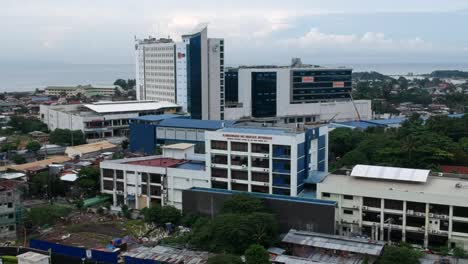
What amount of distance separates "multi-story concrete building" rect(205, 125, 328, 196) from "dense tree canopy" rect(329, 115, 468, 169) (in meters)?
4.79

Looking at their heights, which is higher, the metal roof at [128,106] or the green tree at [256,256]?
the metal roof at [128,106]

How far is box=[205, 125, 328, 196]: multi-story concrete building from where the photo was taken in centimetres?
2188

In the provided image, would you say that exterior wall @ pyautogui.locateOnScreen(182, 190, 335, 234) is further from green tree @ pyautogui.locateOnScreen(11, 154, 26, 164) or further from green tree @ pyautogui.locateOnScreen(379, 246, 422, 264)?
green tree @ pyautogui.locateOnScreen(11, 154, 26, 164)

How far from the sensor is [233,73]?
4775 cm

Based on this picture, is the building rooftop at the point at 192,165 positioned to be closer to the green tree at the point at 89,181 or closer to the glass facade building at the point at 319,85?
the green tree at the point at 89,181

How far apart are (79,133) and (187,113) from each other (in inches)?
341

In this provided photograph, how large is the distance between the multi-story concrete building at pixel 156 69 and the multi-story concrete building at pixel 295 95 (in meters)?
5.21

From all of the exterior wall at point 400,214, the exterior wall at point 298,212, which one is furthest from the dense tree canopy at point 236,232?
the exterior wall at point 400,214

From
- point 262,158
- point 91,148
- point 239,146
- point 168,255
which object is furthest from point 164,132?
point 168,255

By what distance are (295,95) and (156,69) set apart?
12551mm

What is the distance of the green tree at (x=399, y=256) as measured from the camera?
1584 cm

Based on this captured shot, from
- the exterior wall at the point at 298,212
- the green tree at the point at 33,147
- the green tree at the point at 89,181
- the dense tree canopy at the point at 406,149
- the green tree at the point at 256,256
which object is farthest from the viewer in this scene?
the green tree at the point at 33,147

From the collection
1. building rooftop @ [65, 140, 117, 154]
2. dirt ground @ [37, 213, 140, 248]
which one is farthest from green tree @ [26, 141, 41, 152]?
dirt ground @ [37, 213, 140, 248]

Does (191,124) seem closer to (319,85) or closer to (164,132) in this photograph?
(164,132)
